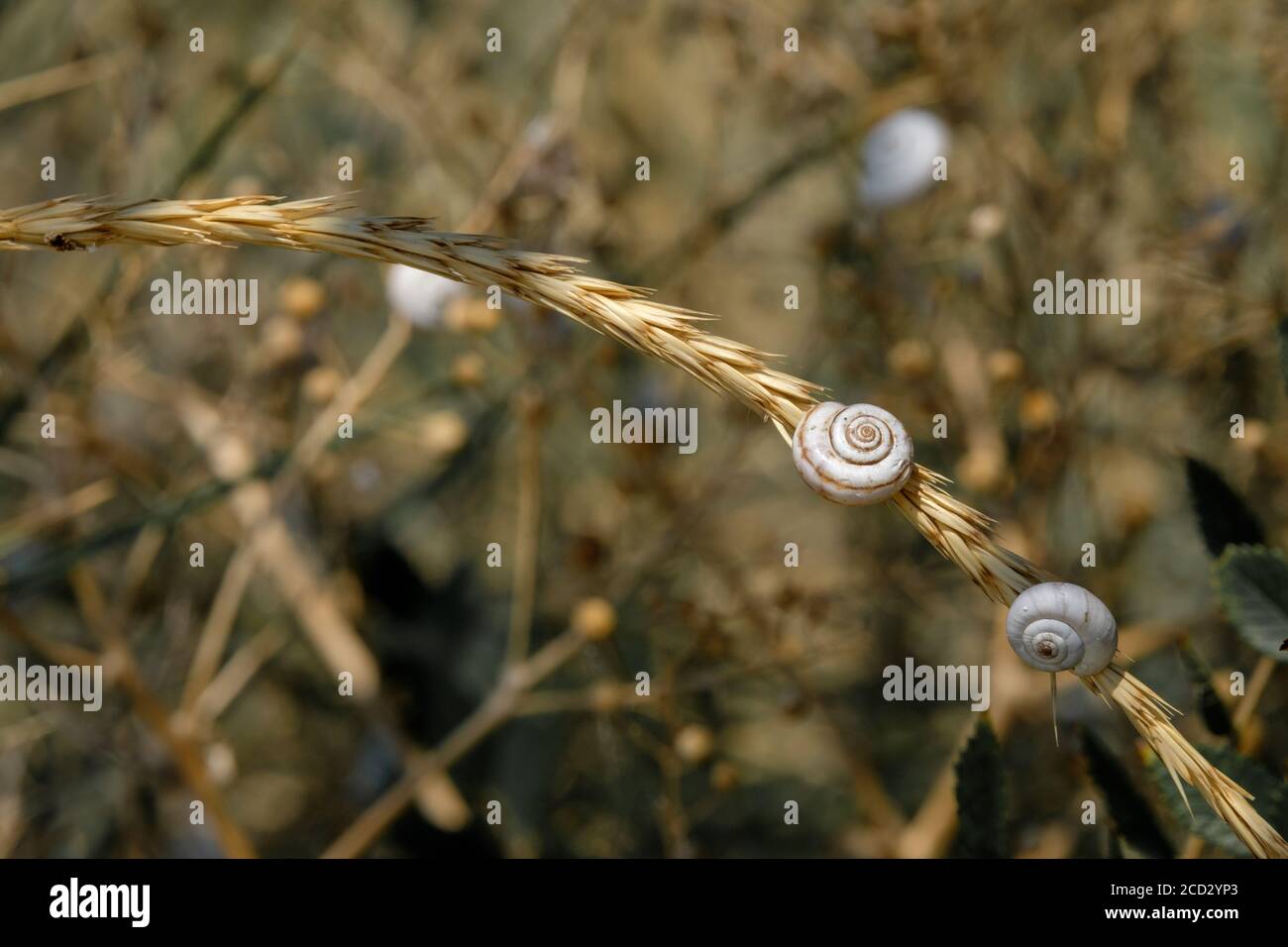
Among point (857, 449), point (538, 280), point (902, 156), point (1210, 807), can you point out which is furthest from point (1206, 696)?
point (902, 156)

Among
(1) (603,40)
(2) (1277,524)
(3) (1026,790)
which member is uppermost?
(1) (603,40)

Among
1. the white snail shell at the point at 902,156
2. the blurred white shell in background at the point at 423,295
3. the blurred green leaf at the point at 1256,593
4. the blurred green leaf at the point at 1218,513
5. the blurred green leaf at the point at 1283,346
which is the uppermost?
the white snail shell at the point at 902,156

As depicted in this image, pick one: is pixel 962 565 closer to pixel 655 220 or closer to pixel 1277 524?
pixel 1277 524

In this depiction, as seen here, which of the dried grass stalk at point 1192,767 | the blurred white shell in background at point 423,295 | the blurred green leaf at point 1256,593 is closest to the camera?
the dried grass stalk at point 1192,767

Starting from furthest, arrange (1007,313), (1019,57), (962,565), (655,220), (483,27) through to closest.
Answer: (655,220), (483,27), (1019,57), (1007,313), (962,565)

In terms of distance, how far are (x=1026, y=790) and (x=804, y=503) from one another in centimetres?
52

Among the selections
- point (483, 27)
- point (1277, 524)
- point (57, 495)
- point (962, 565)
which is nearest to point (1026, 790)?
point (1277, 524)

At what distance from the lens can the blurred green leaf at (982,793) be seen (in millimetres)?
628

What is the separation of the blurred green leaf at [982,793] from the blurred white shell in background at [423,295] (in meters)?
0.63

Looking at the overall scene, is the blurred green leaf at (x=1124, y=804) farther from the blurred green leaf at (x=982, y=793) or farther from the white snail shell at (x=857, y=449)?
the white snail shell at (x=857, y=449)

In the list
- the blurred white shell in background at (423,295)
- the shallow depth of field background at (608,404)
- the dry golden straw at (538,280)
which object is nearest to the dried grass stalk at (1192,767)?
the dry golden straw at (538,280)

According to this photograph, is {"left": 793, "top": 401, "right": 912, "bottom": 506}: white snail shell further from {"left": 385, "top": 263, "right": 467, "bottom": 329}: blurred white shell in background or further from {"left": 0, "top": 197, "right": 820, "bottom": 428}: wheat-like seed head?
{"left": 385, "top": 263, "right": 467, "bottom": 329}: blurred white shell in background

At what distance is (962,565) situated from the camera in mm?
450

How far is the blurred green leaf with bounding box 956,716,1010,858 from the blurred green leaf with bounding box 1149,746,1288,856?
3.4 inches
